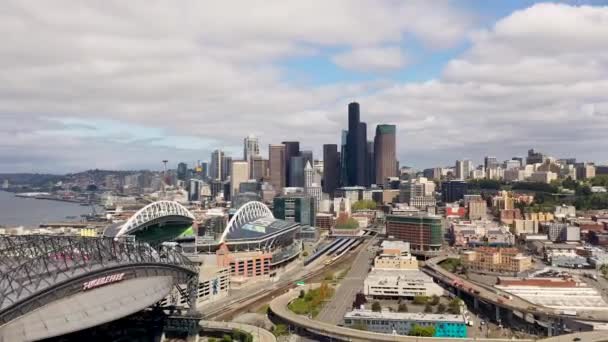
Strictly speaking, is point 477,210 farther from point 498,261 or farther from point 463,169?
point 463,169

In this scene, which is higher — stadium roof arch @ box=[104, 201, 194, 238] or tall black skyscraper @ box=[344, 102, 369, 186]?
tall black skyscraper @ box=[344, 102, 369, 186]

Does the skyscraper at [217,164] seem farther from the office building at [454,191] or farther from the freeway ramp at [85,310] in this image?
the freeway ramp at [85,310]

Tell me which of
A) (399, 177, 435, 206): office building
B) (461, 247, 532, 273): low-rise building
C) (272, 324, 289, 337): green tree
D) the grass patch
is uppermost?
(399, 177, 435, 206): office building

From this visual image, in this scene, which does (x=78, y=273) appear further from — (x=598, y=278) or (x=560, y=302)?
(x=598, y=278)

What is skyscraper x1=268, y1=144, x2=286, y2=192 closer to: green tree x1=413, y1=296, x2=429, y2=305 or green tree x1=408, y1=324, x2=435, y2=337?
green tree x1=413, y1=296, x2=429, y2=305

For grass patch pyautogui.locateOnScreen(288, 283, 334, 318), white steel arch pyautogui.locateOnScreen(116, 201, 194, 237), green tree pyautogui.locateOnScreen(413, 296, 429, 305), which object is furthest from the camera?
white steel arch pyautogui.locateOnScreen(116, 201, 194, 237)

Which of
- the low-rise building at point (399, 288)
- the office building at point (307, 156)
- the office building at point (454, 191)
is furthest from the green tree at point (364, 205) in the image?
the low-rise building at point (399, 288)

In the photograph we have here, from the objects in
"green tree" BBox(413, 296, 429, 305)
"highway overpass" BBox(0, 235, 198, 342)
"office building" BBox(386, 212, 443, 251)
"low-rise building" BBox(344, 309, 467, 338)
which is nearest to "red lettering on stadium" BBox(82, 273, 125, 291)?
"highway overpass" BBox(0, 235, 198, 342)
